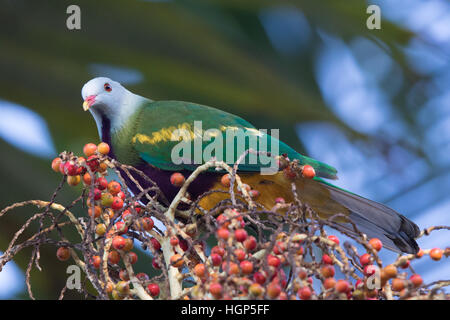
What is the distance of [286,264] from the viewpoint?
1175 mm

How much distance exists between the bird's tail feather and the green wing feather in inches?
7.8

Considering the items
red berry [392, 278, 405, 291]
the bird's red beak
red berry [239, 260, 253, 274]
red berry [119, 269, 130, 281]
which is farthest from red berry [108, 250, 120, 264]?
the bird's red beak

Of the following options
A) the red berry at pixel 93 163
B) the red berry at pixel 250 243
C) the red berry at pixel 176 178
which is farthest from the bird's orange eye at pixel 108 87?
the red berry at pixel 250 243

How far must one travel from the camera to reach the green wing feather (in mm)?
2236

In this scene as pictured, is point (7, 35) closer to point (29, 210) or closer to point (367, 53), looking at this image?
point (29, 210)

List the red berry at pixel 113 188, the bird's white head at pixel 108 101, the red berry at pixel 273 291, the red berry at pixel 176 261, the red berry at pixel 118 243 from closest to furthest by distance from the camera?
the red berry at pixel 273 291 < the red berry at pixel 176 261 < the red berry at pixel 118 243 < the red berry at pixel 113 188 < the bird's white head at pixel 108 101

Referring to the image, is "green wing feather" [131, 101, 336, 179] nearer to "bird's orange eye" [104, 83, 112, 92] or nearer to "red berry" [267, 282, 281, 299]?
"bird's orange eye" [104, 83, 112, 92]

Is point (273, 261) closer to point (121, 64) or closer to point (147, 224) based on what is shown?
point (147, 224)

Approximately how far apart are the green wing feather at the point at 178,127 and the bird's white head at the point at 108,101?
0.07 meters

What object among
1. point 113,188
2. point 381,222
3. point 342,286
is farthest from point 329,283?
point 381,222

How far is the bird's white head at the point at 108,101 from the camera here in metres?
2.30

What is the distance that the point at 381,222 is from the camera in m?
2.04

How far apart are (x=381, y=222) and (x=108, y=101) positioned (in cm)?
111

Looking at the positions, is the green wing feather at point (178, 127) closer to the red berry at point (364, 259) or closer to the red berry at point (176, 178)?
the red berry at point (176, 178)
